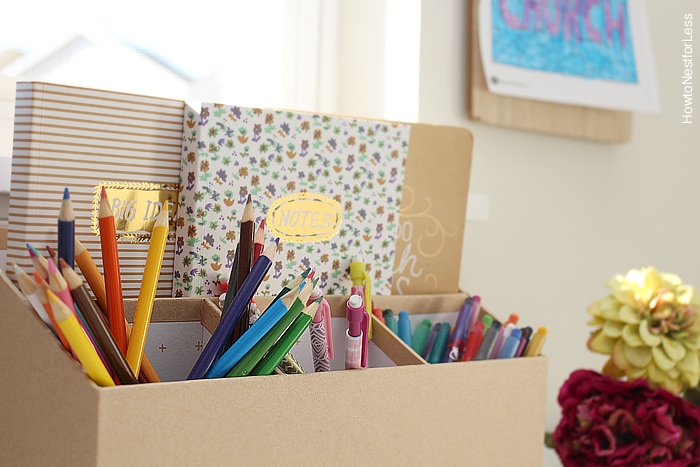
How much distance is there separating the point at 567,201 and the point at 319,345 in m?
0.59

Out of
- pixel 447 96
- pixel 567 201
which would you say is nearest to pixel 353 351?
pixel 447 96

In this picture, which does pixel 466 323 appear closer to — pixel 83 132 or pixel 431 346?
pixel 431 346

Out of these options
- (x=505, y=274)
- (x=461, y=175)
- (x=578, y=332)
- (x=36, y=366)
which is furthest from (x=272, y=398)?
(x=578, y=332)

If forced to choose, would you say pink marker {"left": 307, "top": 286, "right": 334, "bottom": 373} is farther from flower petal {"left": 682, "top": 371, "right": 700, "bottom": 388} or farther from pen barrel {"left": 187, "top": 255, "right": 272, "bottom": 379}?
flower petal {"left": 682, "top": 371, "right": 700, "bottom": 388}

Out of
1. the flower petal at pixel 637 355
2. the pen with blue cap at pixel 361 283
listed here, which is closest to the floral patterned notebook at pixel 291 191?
the pen with blue cap at pixel 361 283

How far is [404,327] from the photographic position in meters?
0.63

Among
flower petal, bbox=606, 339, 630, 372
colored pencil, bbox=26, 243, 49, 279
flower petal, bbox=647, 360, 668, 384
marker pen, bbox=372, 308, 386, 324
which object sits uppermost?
colored pencil, bbox=26, 243, 49, 279

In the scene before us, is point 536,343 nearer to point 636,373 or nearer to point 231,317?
point 636,373

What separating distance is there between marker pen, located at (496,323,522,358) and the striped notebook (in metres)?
0.29

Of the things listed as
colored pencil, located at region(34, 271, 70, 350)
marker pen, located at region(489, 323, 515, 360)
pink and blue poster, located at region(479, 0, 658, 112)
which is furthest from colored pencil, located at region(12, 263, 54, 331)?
pink and blue poster, located at region(479, 0, 658, 112)

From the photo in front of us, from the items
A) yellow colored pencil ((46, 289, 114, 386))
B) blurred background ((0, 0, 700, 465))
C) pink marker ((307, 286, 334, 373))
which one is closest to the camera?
yellow colored pencil ((46, 289, 114, 386))

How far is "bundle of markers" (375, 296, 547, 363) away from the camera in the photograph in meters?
0.58

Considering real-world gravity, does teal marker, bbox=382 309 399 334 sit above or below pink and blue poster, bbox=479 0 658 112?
below

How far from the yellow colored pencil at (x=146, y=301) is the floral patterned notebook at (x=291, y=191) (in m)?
0.11
